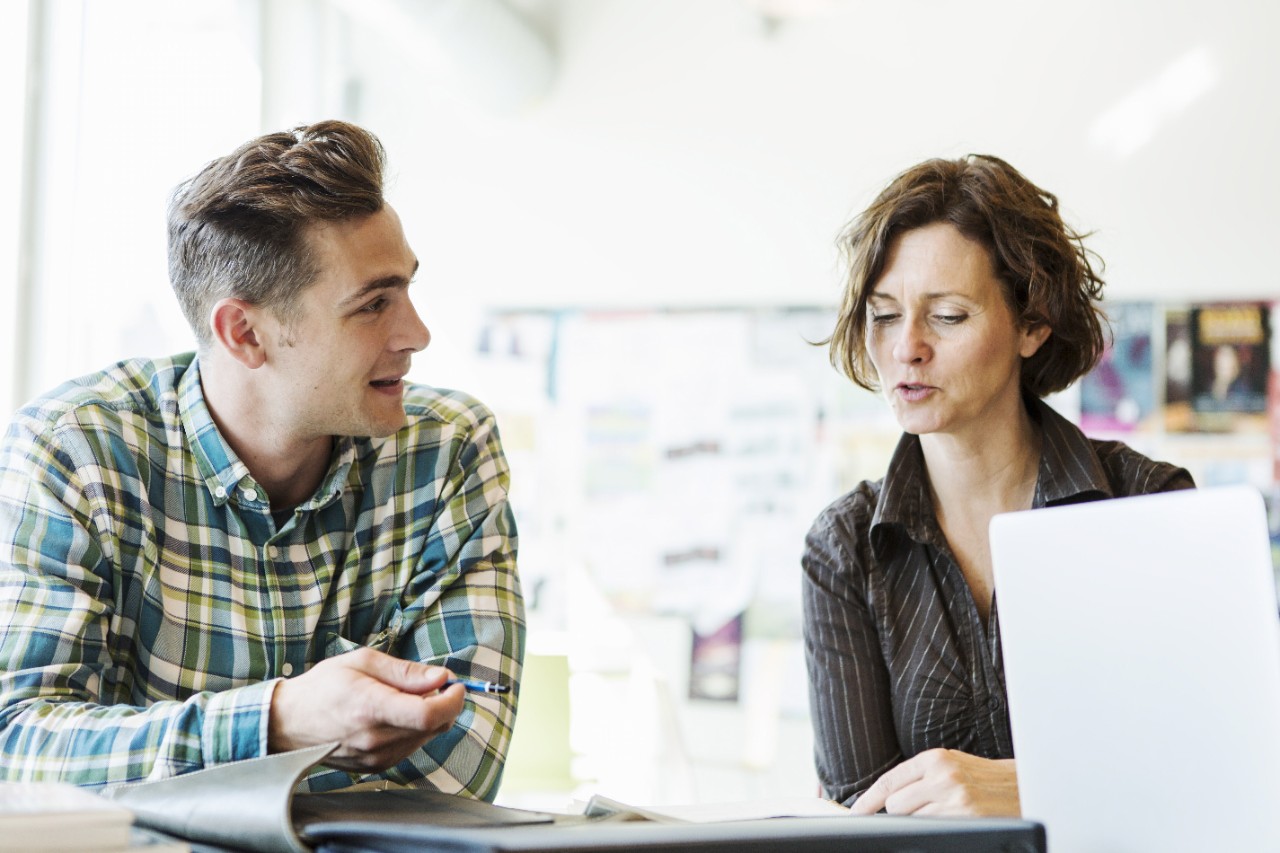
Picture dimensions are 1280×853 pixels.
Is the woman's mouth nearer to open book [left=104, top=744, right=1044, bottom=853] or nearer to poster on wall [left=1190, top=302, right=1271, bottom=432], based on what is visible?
open book [left=104, top=744, right=1044, bottom=853]

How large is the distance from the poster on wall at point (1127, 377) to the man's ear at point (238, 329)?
231 cm

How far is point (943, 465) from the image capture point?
1.66 meters

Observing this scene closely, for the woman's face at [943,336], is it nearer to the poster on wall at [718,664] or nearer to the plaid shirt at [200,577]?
the plaid shirt at [200,577]

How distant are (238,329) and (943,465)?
91 cm

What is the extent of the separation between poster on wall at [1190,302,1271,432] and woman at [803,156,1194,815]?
5.25 ft

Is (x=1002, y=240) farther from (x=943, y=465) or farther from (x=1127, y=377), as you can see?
(x=1127, y=377)

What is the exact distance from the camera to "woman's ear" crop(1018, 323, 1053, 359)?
5.55 feet

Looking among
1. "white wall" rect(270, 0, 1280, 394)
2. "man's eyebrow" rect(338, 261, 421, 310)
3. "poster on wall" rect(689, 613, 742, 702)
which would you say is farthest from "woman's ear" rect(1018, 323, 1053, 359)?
"poster on wall" rect(689, 613, 742, 702)

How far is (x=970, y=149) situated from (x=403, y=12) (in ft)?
4.86

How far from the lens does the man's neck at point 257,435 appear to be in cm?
146

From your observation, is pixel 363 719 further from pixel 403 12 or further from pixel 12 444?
pixel 403 12

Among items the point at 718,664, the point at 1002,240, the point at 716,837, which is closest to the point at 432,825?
the point at 716,837

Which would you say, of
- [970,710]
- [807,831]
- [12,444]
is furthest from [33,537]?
[970,710]

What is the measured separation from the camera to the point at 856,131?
338 centimetres
